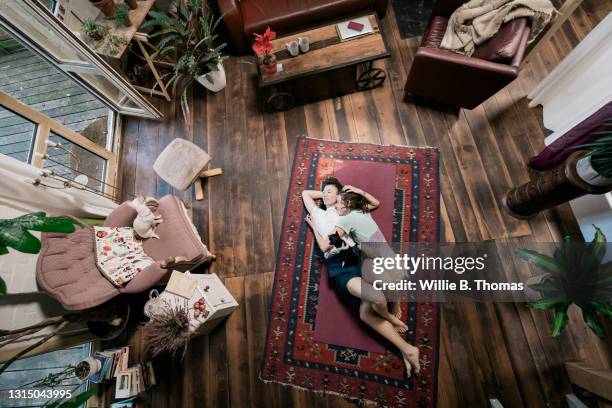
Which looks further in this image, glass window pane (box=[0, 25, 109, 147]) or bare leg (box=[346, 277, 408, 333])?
glass window pane (box=[0, 25, 109, 147])

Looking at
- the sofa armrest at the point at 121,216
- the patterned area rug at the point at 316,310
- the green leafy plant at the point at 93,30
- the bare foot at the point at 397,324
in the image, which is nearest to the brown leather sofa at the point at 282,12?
the green leafy plant at the point at 93,30

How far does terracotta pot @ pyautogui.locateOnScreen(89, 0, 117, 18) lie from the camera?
2.63 meters

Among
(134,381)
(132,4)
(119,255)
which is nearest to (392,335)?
(134,381)

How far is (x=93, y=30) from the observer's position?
2.62 m

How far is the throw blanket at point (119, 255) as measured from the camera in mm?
2156

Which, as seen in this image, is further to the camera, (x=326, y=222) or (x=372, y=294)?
(x=326, y=222)

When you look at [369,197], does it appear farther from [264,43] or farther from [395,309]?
[264,43]

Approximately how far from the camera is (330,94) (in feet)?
10.8

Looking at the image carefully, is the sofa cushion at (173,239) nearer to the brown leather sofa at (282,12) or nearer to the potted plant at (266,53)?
the potted plant at (266,53)

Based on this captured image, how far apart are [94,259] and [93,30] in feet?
6.48

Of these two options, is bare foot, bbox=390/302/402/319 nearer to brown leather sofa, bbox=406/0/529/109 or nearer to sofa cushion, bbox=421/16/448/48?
brown leather sofa, bbox=406/0/529/109

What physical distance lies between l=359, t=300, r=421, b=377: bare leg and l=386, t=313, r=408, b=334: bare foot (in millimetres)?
52

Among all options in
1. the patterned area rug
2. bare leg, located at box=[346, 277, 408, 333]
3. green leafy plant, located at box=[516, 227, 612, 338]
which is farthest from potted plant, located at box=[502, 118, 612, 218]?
bare leg, located at box=[346, 277, 408, 333]

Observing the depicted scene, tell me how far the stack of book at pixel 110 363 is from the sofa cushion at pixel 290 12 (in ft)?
10.5
